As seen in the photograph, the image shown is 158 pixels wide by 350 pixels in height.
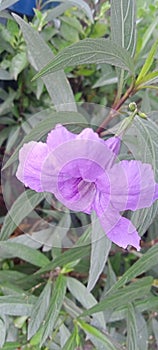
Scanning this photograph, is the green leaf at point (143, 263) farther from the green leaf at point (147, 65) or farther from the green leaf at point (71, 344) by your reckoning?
the green leaf at point (147, 65)

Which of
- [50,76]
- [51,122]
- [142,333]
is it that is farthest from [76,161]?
[142,333]

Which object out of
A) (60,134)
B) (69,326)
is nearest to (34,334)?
(69,326)

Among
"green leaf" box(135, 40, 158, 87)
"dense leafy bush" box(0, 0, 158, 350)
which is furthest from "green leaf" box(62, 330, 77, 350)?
"green leaf" box(135, 40, 158, 87)

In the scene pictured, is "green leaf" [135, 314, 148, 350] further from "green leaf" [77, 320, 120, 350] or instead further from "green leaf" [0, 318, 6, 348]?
"green leaf" [0, 318, 6, 348]

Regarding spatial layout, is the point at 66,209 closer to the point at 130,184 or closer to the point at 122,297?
the point at 122,297

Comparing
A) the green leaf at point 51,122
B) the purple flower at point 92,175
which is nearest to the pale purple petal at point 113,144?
the purple flower at point 92,175

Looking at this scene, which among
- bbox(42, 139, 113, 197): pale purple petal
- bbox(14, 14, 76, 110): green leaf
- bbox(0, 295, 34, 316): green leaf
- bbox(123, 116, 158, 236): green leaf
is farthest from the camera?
bbox(0, 295, 34, 316): green leaf
